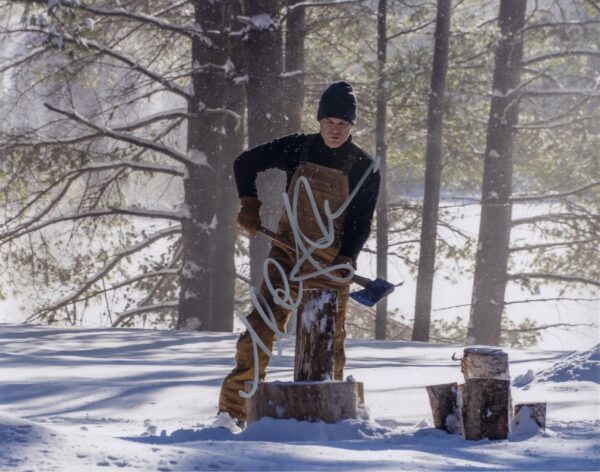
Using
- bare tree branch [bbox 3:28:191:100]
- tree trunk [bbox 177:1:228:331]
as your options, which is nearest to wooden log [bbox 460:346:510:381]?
bare tree branch [bbox 3:28:191:100]

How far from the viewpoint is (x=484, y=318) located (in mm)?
15930

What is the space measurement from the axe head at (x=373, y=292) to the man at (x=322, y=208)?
10.3 inches

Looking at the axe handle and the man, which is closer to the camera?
the axe handle

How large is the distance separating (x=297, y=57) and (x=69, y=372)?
24.8ft

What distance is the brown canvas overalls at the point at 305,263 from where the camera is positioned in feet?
16.8

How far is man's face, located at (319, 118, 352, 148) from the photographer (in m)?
5.12

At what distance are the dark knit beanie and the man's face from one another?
0.02 m

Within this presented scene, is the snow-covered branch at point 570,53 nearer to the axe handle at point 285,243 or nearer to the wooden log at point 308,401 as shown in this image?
the axe handle at point 285,243

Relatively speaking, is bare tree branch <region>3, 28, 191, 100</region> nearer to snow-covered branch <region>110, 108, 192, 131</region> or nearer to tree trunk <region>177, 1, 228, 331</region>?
tree trunk <region>177, 1, 228, 331</region>

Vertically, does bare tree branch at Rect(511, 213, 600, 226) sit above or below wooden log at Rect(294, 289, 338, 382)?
above

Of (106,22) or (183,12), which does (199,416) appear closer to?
(106,22)

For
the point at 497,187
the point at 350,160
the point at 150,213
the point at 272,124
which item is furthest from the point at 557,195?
the point at 350,160

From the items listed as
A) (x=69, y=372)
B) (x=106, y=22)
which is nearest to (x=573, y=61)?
(x=106, y=22)

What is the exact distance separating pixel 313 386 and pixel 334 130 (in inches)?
55.8
